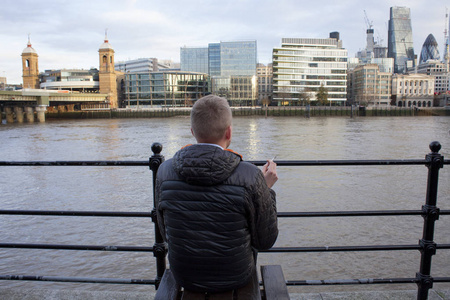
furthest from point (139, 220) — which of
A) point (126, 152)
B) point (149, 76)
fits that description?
point (149, 76)

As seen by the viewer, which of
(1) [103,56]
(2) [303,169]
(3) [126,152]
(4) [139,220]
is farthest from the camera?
(1) [103,56]

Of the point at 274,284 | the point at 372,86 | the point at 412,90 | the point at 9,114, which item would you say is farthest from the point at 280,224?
the point at 412,90

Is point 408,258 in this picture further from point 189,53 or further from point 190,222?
point 189,53

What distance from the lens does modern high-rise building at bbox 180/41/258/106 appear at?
122438 mm

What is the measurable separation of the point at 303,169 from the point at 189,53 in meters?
136

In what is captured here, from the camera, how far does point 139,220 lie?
9.50 metres

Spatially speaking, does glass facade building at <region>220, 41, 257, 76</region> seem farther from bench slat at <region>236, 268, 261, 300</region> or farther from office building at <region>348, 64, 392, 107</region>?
bench slat at <region>236, 268, 261, 300</region>

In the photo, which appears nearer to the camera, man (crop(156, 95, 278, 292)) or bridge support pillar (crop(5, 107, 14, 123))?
man (crop(156, 95, 278, 292))

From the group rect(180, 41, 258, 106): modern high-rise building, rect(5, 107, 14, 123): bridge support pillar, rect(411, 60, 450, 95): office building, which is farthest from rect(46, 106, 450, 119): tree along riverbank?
rect(411, 60, 450, 95): office building

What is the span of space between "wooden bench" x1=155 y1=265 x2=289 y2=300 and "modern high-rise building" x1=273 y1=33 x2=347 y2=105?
116 meters

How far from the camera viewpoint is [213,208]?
1812 mm

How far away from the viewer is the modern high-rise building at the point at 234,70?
122 metres

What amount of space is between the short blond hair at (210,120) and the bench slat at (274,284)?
35.0 inches

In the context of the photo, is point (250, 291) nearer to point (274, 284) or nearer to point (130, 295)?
point (274, 284)
